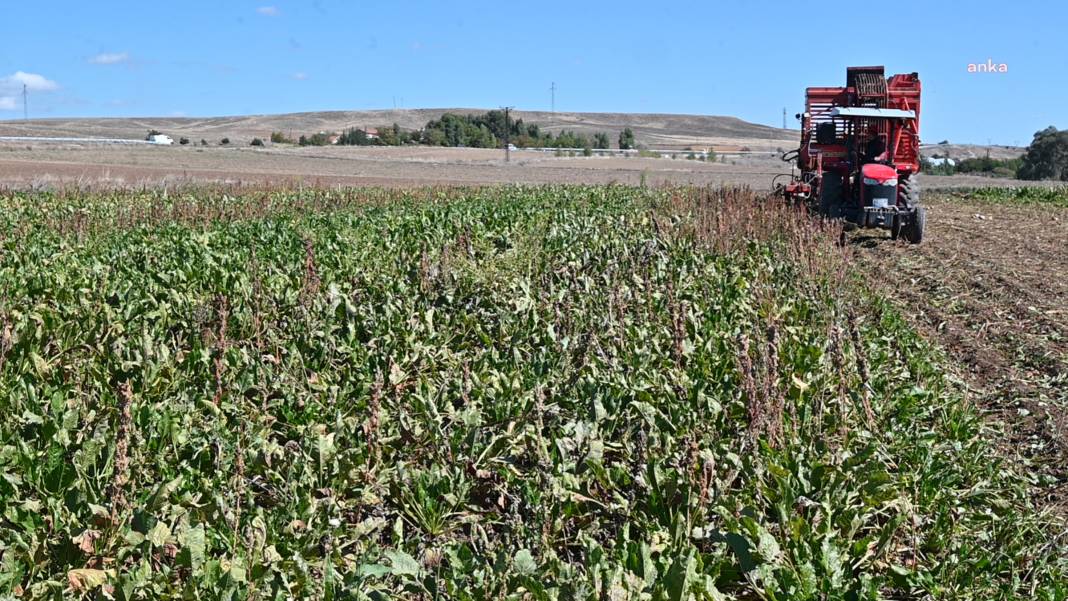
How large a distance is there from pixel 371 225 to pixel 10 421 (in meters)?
7.69

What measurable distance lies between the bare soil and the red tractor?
582 millimetres

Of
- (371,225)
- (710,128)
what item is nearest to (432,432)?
(371,225)

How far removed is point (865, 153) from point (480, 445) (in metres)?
12.4

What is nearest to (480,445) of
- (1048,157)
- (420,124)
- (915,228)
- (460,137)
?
(915,228)

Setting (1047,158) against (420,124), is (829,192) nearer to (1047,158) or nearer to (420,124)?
(1047,158)

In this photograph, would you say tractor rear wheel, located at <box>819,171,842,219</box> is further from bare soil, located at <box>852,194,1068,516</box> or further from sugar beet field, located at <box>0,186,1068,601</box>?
sugar beet field, located at <box>0,186,1068,601</box>

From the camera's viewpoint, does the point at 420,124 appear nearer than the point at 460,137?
No

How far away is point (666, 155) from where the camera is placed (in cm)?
9238

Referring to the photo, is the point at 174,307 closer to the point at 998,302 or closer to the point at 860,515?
the point at 860,515

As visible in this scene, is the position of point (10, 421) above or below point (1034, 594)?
above

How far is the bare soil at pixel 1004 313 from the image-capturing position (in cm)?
584

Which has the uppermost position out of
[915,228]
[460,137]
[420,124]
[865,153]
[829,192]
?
[420,124]

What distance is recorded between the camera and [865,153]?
15672 millimetres

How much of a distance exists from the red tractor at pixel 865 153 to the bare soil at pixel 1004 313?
1.91 ft
